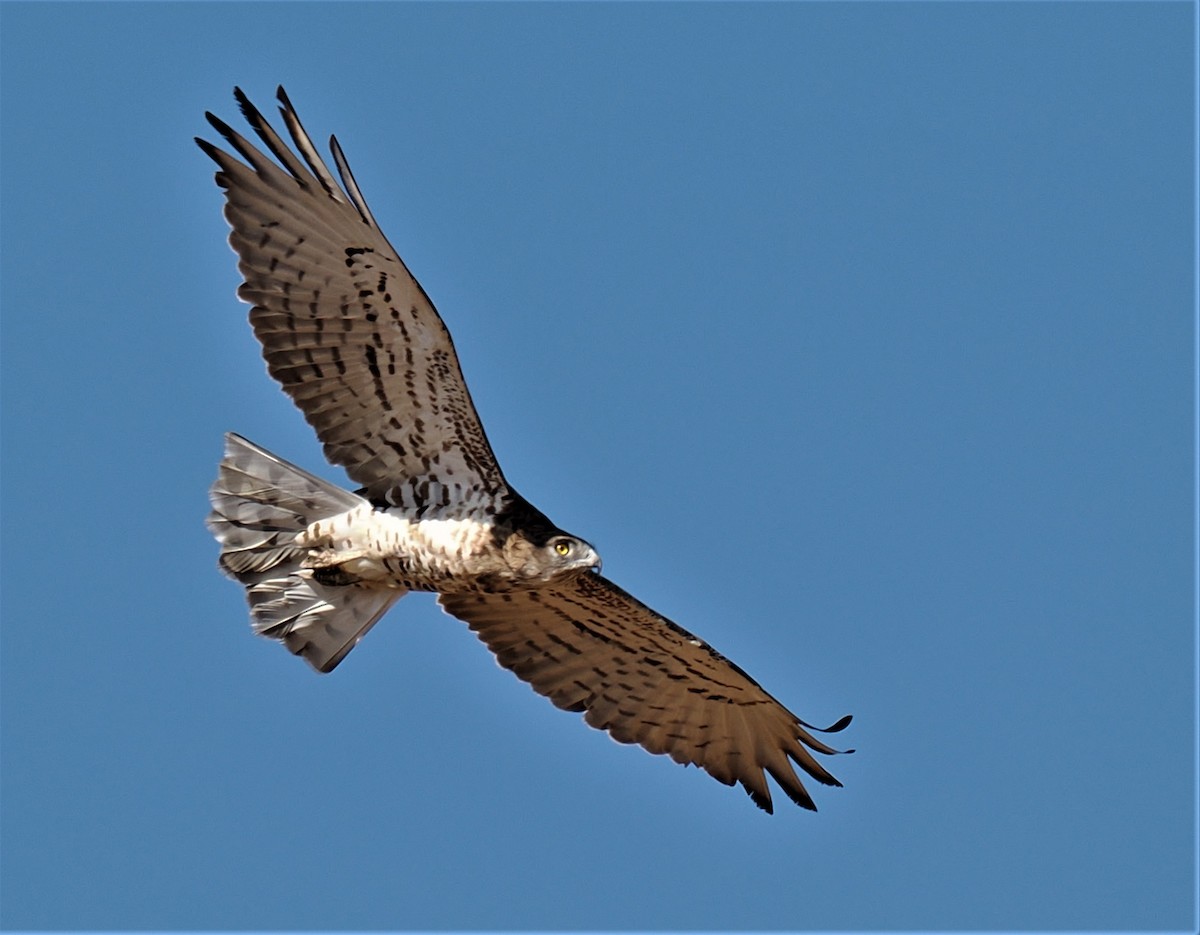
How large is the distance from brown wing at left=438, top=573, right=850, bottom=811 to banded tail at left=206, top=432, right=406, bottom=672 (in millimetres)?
1071

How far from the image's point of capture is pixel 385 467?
1323 centimetres

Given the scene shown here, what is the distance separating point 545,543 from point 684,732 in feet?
7.87

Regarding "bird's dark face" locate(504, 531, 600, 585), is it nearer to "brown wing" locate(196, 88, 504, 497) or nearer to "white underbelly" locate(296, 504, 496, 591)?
"white underbelly" locate(296, 504, 496, 591)

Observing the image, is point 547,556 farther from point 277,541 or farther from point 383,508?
point 277,541

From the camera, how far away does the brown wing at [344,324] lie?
1252cm

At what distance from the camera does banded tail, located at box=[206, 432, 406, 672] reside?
13.2 m

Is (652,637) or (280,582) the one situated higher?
(652,637)

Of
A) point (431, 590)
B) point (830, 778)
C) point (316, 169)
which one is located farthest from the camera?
point (830, 778)

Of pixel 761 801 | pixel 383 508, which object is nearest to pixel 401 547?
pixel 383 508

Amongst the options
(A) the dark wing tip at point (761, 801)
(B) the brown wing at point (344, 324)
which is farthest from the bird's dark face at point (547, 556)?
(A) the dark wing tip at point (761, 801)

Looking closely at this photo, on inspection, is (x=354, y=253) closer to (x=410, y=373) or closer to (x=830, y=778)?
(x=410, y=373)

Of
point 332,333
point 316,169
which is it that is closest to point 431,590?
point 332,333

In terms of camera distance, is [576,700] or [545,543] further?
[576,700]

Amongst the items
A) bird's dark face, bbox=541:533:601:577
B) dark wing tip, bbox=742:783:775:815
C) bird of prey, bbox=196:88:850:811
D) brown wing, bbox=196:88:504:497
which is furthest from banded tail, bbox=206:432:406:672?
dark wing tip, bbox=742:783:775:815
